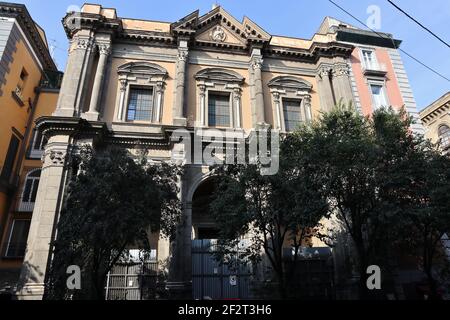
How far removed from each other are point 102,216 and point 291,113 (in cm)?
1302

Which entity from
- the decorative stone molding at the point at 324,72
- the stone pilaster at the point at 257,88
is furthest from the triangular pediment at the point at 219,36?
the decorative stone molding at the point at 324,72

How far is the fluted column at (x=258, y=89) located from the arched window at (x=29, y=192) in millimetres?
14003

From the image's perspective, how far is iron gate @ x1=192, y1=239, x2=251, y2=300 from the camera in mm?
14289

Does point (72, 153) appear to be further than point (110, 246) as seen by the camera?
Yes

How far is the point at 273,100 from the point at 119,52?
9.21m

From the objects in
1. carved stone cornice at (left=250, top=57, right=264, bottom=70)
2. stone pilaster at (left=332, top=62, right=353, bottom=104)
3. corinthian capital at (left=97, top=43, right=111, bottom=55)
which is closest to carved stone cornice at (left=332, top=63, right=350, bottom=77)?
stone pilaster at (left=332, top=62, right=353, bottom=104)

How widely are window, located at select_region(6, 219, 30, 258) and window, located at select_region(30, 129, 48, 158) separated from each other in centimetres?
433

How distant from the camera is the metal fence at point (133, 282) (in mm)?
13367

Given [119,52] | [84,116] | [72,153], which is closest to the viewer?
[72,153]

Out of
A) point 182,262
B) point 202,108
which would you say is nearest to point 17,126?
point 202,108

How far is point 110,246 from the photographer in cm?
978

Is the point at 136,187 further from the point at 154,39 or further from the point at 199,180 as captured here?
the point at 154,39

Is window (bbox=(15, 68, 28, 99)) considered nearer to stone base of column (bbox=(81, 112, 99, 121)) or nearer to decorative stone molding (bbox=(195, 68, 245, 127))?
stone base of column (bbox=(81, 112, 99, 121))
